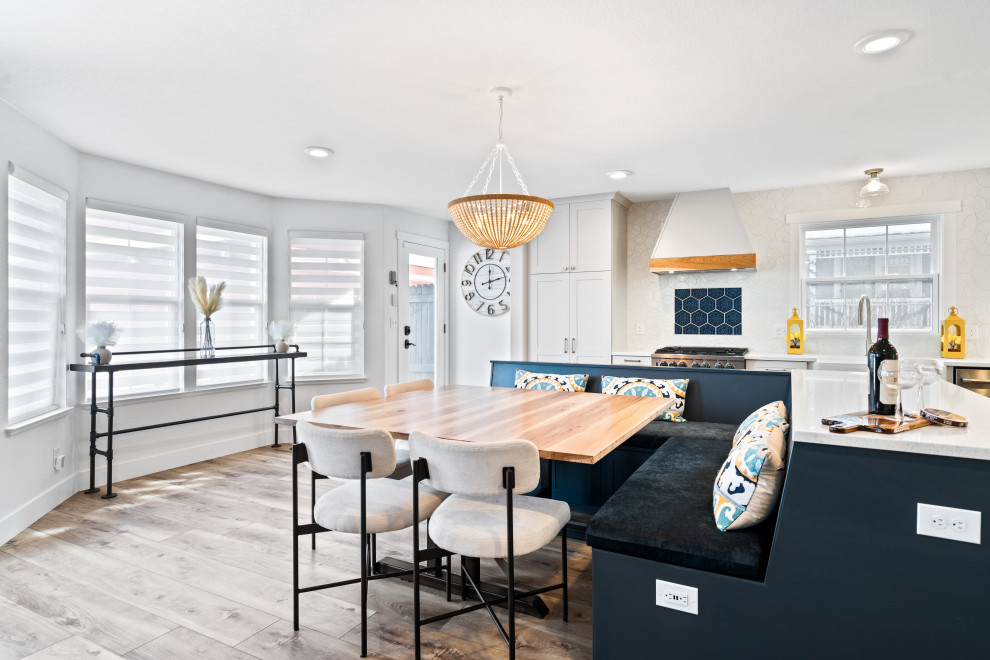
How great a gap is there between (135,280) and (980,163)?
21.7ft

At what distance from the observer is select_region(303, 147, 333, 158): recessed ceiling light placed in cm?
393

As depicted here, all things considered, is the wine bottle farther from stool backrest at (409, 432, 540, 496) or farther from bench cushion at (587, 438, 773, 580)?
stool backrest at (409, 432, 540, 496)

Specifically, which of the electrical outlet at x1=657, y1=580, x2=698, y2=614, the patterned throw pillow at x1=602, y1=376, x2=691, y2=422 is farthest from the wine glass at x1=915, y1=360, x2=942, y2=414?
the patterned throw pillow at x1=602, y1=376, x2=691, y2=422

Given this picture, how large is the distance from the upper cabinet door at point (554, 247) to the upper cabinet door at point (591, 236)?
62 millimetres

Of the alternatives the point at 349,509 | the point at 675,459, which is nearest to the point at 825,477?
the point at 675,459

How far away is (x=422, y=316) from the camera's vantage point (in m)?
6.68

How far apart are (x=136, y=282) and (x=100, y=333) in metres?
0.73

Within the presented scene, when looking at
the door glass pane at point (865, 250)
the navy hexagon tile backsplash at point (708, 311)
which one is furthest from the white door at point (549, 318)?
Result: the door glass pane at point (865, 250)

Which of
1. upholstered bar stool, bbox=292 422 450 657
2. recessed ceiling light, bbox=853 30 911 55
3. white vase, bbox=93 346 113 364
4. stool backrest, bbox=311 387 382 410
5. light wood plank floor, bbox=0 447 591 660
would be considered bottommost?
light wood plank floor, bbox=0 447 591 660

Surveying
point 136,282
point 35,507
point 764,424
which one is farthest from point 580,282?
point 35,507

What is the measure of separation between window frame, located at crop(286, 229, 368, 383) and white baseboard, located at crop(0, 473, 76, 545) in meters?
2.09

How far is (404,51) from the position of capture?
2.50 m

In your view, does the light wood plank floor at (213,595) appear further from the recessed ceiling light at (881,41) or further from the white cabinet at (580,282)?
the white cabinet at (580,282)

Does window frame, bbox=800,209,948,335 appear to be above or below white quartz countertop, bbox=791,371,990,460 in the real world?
above
